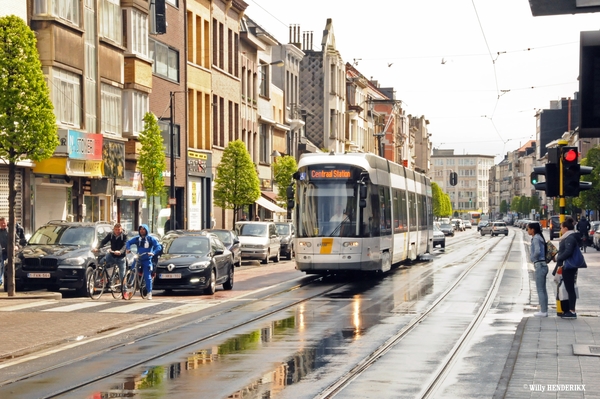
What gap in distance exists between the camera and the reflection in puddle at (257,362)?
11602 millimetres

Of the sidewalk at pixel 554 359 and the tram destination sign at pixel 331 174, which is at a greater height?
the tram destination sign at pixel 331 174

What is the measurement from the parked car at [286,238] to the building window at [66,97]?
14.1 metres

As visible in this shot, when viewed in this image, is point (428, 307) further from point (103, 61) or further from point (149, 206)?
point (149, 206)

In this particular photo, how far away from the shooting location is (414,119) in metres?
183

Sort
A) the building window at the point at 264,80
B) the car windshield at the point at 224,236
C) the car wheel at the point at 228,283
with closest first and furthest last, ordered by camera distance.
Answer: the car wheel at the point at 228,283 → the car windshield at the point at 224,236 → the building window at the point at 264,80

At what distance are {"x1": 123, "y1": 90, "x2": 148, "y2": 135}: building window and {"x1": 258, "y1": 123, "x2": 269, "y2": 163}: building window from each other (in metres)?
25.0

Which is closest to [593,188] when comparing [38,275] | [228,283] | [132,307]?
[228,283]

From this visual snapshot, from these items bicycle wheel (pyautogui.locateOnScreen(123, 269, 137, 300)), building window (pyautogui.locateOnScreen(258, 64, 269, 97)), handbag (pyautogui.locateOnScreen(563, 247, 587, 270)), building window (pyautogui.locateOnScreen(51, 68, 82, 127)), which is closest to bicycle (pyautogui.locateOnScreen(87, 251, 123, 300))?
bicycle wheel (pyautogui.locateOnScreen(123, 269, 137, 300))

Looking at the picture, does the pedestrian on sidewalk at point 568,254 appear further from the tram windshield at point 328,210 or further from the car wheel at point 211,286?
the tram windshield at point 328,210

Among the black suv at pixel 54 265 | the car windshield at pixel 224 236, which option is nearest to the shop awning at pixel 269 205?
the car windshield at pixel 224 236

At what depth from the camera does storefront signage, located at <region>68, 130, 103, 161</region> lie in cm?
3638

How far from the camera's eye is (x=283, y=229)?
51062mm

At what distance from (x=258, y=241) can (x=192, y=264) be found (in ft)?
59.9

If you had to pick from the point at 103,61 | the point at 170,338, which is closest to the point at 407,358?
the point at 170,338
